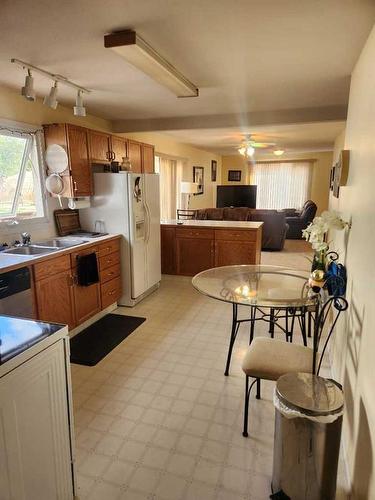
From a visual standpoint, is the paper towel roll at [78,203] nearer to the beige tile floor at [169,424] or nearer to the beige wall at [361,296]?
the beige tile floor at [169,424]

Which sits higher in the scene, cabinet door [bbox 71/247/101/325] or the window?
the window

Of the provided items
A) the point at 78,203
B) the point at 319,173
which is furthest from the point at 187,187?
the point at 319,173

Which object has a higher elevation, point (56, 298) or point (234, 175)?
point (234, 175)

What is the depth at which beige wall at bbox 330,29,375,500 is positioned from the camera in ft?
4.62

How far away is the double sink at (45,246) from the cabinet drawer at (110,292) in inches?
23.1

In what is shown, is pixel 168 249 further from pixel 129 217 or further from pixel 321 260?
pixel 321 260

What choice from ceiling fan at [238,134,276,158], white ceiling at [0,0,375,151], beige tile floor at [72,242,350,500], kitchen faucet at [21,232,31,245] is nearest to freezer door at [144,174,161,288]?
white ceiling at [0,0,375,151]

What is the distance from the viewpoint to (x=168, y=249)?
17.2 ft

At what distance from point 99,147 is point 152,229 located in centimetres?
121

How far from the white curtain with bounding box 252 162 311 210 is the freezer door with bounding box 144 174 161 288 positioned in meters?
6.90

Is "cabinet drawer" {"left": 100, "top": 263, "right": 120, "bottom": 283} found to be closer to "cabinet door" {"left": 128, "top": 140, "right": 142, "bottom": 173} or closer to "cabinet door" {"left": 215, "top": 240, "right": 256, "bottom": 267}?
"cabinet door" {"left": 128, "top": 140, "right": 142, "bottom": 173}

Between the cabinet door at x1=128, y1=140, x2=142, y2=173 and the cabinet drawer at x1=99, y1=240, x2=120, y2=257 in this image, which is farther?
the cabinet door at x1=128, y1=140, x2=142, y2=173

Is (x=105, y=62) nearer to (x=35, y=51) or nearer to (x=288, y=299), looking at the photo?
(x=35, y=51)

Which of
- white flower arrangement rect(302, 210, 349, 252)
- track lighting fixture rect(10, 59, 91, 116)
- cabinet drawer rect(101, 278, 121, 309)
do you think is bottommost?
cabinet drawer rect(101, 278, 121, 309)
